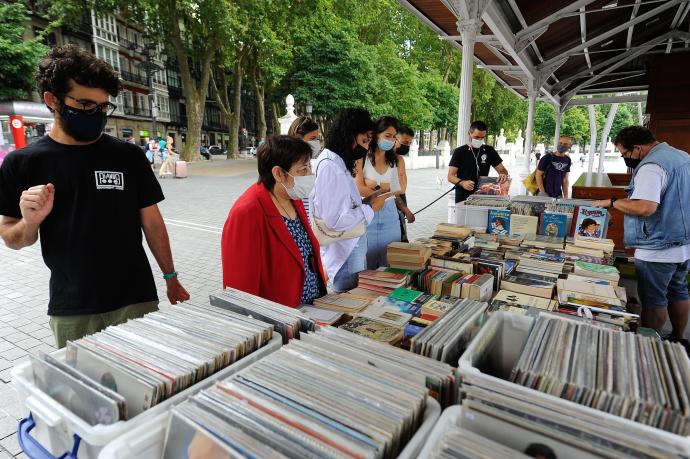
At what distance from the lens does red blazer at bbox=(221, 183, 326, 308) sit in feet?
6.73

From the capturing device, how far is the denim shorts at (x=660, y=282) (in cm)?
311

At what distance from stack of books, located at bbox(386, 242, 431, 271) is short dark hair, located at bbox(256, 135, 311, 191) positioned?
0.79 metres

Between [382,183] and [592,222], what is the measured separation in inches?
73.7

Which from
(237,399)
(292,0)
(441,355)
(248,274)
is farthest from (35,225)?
(292,0)

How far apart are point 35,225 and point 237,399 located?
1.42 meters

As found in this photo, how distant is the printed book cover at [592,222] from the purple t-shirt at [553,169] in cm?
323

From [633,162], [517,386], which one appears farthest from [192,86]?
[517,386]

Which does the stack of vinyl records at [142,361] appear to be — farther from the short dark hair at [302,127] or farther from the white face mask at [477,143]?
the white face mask at [477,143]

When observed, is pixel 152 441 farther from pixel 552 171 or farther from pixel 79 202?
pixel 552 171

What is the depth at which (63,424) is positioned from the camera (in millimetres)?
862

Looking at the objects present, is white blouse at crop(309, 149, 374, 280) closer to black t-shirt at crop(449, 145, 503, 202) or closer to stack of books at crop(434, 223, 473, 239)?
stack of books at crop(434, 223, 473, 239)

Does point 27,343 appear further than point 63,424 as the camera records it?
Answer: Yes

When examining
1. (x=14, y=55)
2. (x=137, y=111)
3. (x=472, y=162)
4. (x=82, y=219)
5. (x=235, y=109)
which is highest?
(x=14, y=55)

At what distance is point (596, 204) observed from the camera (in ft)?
11.6
